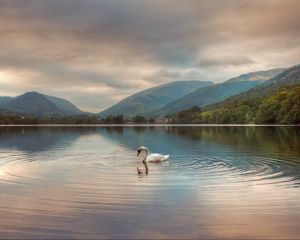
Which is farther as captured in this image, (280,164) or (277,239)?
(280,164)

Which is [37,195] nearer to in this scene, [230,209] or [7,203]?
[7,203]

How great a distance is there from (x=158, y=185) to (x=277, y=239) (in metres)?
9.84

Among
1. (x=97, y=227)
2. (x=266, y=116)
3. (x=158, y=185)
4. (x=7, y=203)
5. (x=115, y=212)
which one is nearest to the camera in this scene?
(x=97, y=227)

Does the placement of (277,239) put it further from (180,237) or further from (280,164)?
(280,164)

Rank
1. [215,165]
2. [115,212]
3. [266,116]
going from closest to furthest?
[115,212], [215,165], [266,116]

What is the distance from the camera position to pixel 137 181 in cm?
2278

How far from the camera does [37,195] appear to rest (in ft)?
61.7

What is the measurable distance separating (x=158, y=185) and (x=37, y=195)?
601 cm

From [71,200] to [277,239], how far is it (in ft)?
28.9

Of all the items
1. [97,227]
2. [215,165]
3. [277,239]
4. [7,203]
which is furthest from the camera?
[215,165]

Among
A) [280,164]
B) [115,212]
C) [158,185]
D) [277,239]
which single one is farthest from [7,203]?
[280,164]

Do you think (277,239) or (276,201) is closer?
(277,239)

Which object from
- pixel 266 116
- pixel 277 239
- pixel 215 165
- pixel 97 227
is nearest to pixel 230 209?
pixel 277 239

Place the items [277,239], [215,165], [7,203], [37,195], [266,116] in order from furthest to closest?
[266,116] < [215,165] < [37,195] < [7,203] < [277,239]
